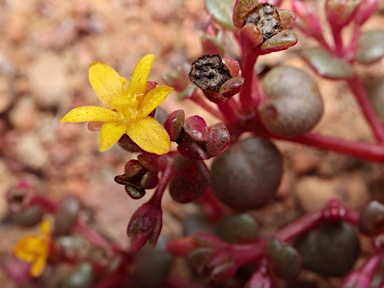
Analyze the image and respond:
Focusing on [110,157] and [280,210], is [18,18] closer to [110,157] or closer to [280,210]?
[110,157]

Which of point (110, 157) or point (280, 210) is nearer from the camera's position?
point (280, 210)

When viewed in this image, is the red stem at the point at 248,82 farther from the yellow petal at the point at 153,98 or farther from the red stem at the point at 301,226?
the red stem at the point at 301,226

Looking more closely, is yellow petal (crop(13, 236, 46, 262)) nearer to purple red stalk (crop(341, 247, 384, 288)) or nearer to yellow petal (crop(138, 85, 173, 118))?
yellow petal (crop(138, 85, 173, 118))

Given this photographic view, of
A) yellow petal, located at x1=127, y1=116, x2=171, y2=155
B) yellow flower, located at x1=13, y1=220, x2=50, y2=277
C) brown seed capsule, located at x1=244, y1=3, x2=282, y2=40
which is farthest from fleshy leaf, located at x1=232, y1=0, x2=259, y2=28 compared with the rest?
yellow flower, located at x1=13, y1=220, x2=50, y2=277

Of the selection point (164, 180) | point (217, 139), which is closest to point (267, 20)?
point (217, 139)

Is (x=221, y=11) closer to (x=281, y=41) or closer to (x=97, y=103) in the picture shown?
(x=281, y=41)

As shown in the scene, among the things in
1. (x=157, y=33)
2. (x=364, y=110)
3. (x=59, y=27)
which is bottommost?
(x=364, y=110)

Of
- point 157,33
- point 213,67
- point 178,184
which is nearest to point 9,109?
point 157,33
